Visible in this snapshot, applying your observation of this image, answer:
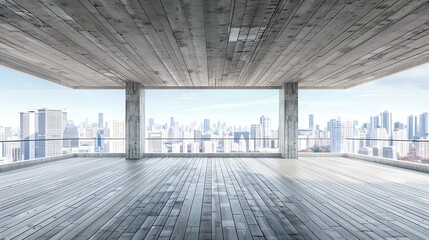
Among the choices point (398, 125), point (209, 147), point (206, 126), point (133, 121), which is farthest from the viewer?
point (206, 126)

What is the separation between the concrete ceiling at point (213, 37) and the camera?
4.01 metres

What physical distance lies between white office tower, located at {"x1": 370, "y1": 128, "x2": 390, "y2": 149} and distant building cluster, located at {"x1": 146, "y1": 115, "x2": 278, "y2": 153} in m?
4.12

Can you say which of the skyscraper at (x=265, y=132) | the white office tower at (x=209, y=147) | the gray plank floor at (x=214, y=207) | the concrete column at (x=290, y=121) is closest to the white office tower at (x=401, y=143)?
the gray plank floor at (x=214, y=207)

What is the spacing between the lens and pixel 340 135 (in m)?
12.6

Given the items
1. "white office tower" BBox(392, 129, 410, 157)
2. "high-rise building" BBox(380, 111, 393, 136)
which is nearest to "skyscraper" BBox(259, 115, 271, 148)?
"high-rise building" BBox(380, 111, 393, 136)

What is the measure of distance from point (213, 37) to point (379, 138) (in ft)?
30.0

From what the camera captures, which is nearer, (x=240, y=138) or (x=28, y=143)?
(x=28, y=143)

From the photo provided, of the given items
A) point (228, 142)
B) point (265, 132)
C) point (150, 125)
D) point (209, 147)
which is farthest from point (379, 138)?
point (150, 125)

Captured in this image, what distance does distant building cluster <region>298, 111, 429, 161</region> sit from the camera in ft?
28.4

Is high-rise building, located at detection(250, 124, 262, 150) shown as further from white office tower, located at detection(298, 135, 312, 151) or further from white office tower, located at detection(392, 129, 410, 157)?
white office tower, located at detection(392, 129, 410, 157)

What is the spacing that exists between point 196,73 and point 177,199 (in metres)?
5.36

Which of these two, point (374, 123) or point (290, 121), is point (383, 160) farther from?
point (290, 121)

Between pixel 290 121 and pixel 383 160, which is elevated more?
pixel 290 121

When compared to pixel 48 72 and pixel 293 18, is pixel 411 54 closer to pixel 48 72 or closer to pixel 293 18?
pixel 293 18
